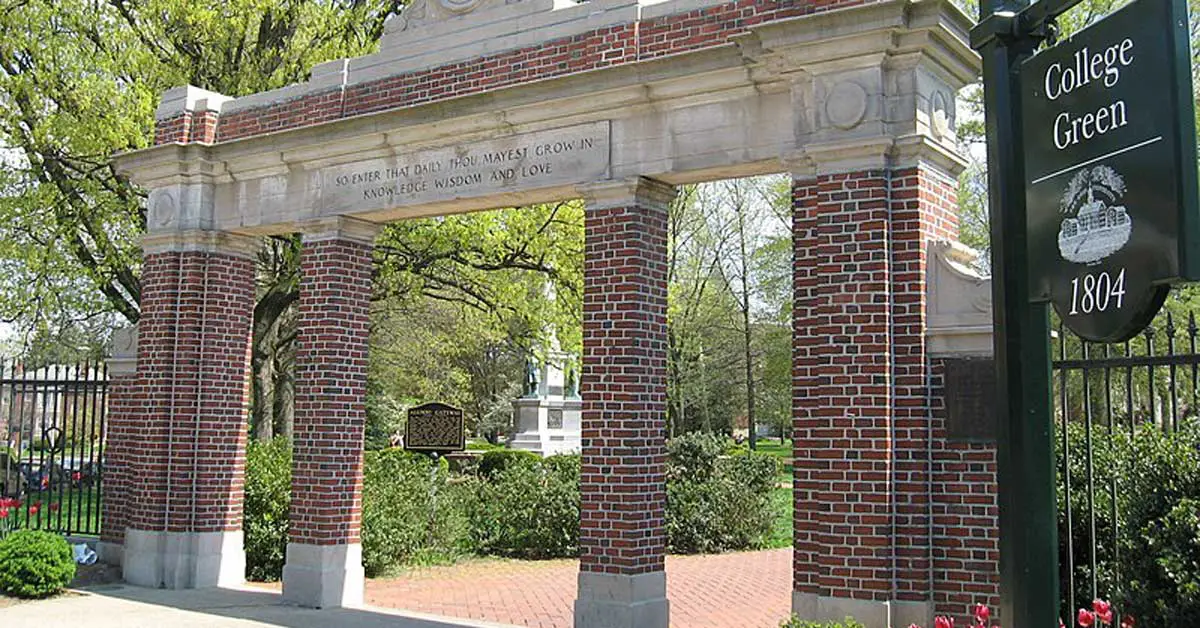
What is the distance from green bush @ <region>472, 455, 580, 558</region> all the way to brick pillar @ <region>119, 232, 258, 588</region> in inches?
163

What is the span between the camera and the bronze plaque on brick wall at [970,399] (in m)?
7.20

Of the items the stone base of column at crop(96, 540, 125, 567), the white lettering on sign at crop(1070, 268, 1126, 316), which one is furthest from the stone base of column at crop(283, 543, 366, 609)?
the white lettering on sign at crop(1070, 268, 1126, 316)

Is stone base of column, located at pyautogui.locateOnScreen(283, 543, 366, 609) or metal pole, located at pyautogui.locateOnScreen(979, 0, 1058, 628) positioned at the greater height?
metal pole, located at pyautogui.locateOnScreen(979, 0, 1058, 628)

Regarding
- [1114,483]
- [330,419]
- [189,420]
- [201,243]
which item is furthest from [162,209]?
[1114,483]

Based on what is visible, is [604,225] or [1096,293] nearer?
[1096,293]

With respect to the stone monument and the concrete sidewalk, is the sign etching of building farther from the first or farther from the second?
the stone monument

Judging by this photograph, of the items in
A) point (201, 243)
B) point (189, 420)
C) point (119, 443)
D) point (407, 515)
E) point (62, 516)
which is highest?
point (201, 243)

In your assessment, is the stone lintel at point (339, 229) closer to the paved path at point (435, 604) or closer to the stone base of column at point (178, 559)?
the stone base of column at point (178, 559)

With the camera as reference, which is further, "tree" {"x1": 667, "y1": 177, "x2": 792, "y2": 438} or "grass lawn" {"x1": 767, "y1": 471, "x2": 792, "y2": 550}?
"tree" {"x1": 667, "y1": 177, "x2": 792, "y2": 438}

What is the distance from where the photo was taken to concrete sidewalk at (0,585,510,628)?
9.54 metres

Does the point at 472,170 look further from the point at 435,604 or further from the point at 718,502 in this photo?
Answer: the point at 718,502

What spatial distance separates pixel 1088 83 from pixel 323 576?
9182 mm

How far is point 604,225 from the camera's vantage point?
914 cm

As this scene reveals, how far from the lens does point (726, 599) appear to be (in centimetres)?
1145
